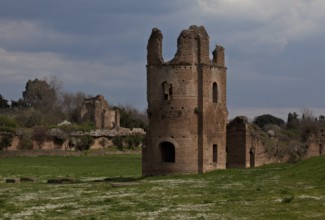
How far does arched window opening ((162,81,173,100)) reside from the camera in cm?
3350

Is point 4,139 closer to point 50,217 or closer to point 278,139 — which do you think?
point 278,139

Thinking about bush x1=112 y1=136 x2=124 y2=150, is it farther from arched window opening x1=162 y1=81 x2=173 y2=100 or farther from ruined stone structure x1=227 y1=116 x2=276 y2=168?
arched window opening x1=162 y1=81 x2=173 y2=100

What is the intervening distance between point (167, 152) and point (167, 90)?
359 cm

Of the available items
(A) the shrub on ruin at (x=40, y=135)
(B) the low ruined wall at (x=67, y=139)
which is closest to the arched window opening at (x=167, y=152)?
(B) the low ruined wall at (x=67, y=139)

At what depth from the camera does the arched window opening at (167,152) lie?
111 ft

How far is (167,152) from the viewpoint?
1373 inches

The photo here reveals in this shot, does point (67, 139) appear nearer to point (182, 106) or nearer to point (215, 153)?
point (215, 153)

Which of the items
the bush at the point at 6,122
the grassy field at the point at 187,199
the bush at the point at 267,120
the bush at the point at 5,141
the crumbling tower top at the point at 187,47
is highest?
the bush at the point at 267,120

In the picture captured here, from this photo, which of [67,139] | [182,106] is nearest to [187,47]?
[182,106]

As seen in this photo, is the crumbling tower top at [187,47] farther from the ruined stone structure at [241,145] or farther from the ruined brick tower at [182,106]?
the ruined stone structure at [241,145]

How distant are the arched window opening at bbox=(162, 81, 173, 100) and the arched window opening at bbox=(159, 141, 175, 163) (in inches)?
96.0

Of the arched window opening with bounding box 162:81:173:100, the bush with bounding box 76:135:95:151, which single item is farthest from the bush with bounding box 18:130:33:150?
the arched window opening with bounding box 162:81:173:100

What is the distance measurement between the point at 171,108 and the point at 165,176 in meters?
3.57

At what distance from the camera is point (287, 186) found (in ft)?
75.0
